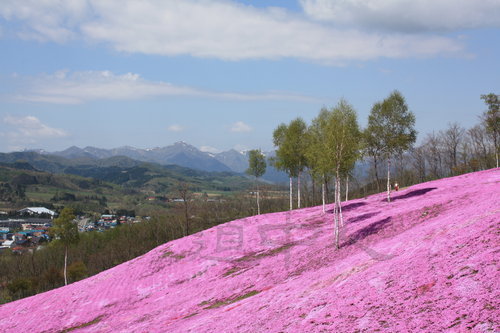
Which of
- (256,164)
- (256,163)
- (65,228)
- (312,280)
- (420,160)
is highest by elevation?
(256,163)

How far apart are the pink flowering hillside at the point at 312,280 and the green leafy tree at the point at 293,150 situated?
47.2ft

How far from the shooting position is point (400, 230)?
33875mm

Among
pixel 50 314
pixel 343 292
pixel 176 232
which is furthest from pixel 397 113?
pixel 176 232

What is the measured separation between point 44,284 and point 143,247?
49874 mm

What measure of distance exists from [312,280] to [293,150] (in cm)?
4334

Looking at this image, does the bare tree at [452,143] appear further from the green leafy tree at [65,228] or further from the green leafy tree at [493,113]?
the green leafy tree at [65,228]

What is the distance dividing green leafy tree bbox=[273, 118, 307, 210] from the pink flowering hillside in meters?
14.4

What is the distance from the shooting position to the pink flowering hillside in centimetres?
1505

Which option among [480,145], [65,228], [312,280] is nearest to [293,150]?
[312,280]

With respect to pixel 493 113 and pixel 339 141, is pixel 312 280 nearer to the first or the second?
pixel 339 141

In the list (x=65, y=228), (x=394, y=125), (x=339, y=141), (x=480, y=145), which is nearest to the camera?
(x=339, y=141)

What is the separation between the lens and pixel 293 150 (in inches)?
2650

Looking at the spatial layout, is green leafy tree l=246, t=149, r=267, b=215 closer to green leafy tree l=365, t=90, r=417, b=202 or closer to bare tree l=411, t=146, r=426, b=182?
green leafy tree l=365, t=90, r=417, b=202

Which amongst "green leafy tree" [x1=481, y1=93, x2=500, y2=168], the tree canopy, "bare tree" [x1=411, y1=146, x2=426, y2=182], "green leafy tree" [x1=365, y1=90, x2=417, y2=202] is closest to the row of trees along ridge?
"green leafy tree" [x1=365, y1=90, x2=417, y2=202]
